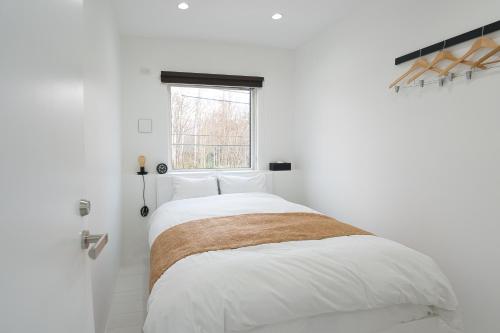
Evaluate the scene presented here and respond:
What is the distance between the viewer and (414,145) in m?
2.18

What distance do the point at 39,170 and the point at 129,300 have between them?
226cm

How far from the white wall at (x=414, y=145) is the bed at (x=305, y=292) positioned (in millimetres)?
485

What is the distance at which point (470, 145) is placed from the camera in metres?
1.80

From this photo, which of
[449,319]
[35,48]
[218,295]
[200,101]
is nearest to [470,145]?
[449,319]

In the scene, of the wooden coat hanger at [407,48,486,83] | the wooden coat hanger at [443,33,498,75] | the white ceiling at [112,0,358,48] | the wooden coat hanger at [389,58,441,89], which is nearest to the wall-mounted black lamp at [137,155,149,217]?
the white ceiling at [112,0,358,48]

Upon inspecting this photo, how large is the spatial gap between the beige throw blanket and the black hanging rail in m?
1.38

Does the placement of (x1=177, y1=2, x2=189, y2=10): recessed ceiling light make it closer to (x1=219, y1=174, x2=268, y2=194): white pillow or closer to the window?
the window

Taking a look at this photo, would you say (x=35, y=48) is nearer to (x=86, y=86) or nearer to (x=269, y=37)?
(x=86, y=86)

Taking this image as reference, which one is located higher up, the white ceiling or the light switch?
the white ceiling

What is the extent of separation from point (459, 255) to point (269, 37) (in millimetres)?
2924

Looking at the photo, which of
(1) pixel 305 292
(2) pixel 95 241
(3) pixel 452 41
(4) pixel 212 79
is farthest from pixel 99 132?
(3) pixel 452 41

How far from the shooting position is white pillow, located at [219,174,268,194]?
11.2 ft

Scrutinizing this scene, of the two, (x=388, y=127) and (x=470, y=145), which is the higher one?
(x=388, y=127)

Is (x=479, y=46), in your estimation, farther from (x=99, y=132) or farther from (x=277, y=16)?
(x=99, y=132)
